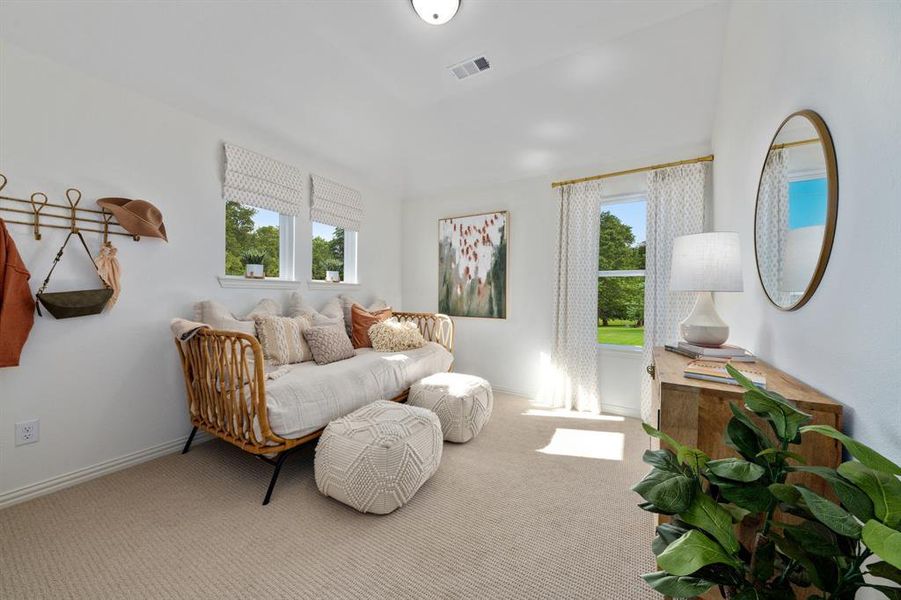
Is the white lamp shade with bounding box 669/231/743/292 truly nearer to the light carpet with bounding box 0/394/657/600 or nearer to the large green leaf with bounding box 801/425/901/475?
the light carpet with bounding box 0/394/657/600

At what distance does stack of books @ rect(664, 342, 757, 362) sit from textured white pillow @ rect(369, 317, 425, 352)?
2139 millimetres

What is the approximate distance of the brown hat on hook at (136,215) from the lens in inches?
82.0

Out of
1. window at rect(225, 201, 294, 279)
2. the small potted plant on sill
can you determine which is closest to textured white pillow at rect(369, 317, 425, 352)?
window at rect(225, 201, 294, 279)

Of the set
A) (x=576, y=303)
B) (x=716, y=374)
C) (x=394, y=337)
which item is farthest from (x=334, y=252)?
(x=716, y=374)

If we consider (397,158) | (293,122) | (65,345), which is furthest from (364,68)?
(65,345)

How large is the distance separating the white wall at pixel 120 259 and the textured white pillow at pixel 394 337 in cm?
116

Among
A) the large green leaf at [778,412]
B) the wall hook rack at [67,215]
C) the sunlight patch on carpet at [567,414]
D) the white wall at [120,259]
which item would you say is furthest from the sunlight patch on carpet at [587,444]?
the wall hook rack at [67,215]

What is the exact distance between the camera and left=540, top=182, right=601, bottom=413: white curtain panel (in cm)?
336

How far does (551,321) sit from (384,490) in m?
2.41

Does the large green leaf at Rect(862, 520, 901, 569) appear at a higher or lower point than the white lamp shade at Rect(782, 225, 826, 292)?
lower

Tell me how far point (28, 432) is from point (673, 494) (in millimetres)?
2973

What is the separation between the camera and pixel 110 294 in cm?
208

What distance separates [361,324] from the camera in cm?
343

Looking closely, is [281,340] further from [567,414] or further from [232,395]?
[567,414]
